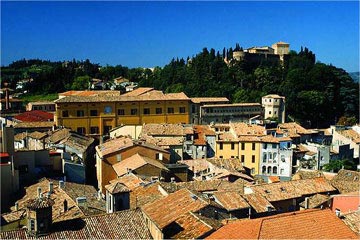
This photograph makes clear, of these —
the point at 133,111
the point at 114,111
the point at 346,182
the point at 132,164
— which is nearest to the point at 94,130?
the point at 114,111

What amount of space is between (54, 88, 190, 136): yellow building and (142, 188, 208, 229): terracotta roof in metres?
27.4

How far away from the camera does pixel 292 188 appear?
971 inches

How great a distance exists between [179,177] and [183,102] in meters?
19.3

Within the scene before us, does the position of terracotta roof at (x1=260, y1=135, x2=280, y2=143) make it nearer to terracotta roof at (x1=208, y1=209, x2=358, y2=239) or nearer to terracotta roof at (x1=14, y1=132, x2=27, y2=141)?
terracotta roof at (x1=14, y1=132, x2=27, y2=141)

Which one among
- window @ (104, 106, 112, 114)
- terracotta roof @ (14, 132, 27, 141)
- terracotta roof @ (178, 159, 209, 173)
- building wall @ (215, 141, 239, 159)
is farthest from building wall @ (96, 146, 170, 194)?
window @ (104, 106, 112, 114)

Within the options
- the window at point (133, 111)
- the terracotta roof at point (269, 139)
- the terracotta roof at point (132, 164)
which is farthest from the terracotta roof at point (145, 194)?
the window at point (133, 111)

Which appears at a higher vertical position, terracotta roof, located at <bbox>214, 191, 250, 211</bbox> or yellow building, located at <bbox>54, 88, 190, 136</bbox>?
yellow building, located at <bbox>54, 88, 190, 136</bbox>

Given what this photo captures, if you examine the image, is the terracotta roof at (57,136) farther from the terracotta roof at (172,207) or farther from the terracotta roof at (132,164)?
the terracotta roof at (172,207)

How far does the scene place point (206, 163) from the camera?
31.2m

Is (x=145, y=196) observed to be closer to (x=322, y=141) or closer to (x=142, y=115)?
(x=142, y=115)

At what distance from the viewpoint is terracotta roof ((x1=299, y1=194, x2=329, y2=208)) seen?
74.6 feet

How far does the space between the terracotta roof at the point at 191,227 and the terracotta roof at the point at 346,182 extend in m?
14.3

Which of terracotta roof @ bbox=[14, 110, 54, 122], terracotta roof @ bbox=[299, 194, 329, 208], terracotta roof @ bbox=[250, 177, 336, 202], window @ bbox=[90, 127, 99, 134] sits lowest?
terracotta roof @ bbox=[299, 194, 329, 208]

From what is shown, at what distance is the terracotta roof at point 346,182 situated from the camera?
2614 cm
